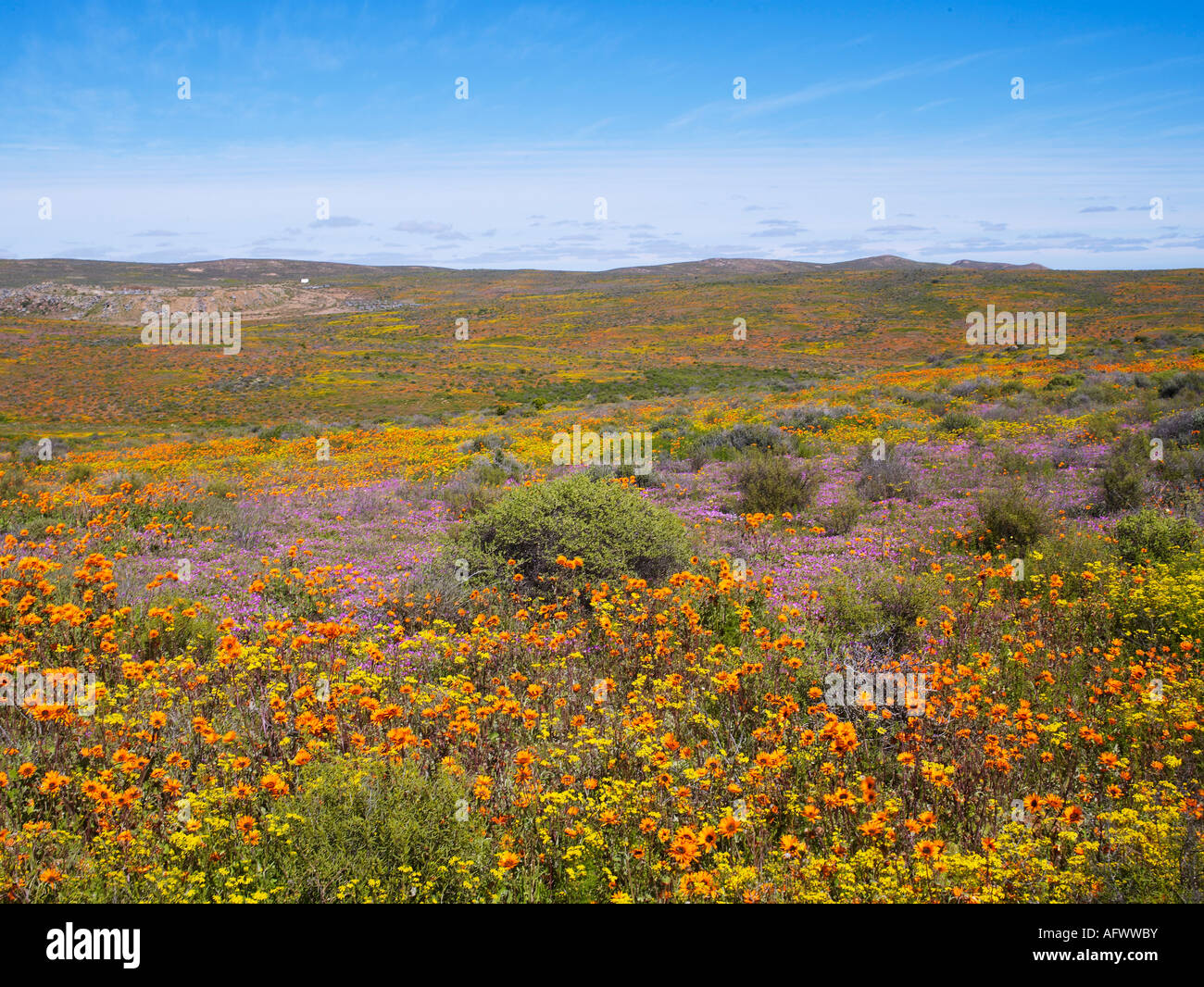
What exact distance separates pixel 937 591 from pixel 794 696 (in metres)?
2.29

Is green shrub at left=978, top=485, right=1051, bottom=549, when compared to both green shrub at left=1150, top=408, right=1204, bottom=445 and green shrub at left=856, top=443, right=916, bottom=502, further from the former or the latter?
green shrub at left=1150, top=408, right=1204, bottom=445

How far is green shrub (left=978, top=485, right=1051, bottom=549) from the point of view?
7711mm

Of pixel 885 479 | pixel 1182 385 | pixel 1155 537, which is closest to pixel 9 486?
pixel 885 479

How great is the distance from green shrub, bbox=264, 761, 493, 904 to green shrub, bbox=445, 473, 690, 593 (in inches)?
139

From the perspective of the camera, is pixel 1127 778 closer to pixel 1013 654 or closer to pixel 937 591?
pixel 1013 654

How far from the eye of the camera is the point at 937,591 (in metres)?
5.88

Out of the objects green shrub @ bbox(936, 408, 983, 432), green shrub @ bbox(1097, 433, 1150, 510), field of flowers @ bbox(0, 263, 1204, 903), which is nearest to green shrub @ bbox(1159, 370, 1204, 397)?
green shrub @ bbox(936, 408, 983, 432)

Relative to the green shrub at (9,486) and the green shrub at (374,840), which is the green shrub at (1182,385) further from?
the green shrub at (9,486)

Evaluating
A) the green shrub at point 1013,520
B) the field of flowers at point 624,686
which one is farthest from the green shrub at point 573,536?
the green shrub at point 1013,520

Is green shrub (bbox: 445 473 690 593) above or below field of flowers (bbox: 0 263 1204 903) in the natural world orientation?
above

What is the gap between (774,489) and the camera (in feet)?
33.0

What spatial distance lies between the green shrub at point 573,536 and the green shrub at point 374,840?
11.6ft

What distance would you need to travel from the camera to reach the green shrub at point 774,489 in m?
9.93
